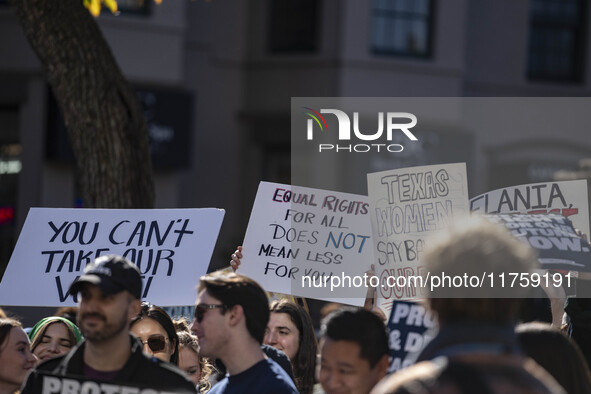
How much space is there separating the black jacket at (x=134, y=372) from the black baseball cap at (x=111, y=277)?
19cm

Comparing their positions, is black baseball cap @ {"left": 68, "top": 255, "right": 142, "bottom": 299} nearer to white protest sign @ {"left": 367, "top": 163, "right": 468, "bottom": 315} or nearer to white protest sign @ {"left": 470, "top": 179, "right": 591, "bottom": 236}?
white protest sign @ {"left": 367, "top": 163, "right": 468, "bottom": 315}

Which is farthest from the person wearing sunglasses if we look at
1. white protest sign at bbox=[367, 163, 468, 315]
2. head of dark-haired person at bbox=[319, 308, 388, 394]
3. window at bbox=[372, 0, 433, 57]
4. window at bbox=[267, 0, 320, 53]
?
window at bbox=[372, 0, 433, 57]

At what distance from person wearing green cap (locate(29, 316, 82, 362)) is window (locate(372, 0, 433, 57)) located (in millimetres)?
12216

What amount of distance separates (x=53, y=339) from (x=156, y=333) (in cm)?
53

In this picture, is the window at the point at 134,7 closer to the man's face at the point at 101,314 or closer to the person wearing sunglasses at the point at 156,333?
the person wearing sunglasses at the point at 156,333

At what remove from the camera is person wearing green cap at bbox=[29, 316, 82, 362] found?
5371mm

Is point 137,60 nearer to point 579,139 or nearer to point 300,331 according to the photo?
point 579,139

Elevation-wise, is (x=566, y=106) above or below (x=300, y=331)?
above

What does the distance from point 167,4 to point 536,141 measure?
23.9ft

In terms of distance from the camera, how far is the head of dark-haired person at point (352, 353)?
3.78 meters

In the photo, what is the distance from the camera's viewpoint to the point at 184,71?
16.7 metres

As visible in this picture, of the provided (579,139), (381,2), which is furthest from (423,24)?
(579,139)

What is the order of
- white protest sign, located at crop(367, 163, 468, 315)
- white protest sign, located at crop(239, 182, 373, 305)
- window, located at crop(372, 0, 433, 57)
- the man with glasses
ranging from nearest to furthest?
the man with glasses < white protest sign, located at crop(367, 163, 468, 315) < white protest sign, located at crop(239, 182, 373, 305) < window, located at crop(372, 0, 433, 57)

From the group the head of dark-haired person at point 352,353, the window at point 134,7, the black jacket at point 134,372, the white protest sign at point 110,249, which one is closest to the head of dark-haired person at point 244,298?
the head of dark-haired person at point 352,353
